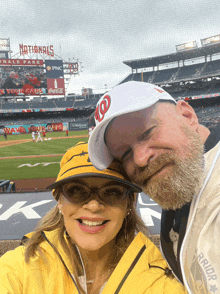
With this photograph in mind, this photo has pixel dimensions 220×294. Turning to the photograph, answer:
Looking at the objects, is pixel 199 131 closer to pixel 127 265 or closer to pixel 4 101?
pixel 127 265

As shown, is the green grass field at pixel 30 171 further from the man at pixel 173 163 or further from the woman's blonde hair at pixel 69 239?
the man at pixel 173 163

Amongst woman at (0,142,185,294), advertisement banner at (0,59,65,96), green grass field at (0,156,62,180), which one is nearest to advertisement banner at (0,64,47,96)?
advertisement banner at (0,59,65,96)

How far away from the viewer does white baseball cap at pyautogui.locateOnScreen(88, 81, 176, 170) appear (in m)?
1.33

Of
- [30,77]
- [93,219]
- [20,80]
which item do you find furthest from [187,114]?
[20,80]

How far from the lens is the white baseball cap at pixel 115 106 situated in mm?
1332

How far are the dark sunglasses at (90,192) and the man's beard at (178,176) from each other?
0.19 metres

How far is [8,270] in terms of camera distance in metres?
1.28

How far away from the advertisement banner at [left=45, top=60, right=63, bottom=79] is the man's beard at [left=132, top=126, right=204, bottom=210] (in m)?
53.0

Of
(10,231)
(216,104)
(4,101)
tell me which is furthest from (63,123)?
(10,231)

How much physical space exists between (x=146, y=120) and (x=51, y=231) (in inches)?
45.1

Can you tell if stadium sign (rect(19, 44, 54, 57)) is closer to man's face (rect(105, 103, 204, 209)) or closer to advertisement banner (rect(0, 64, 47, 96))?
advertisement banner (rect(0, 64, 47, 96))

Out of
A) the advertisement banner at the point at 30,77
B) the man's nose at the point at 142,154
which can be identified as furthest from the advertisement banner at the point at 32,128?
the man's nose at the point at 142,154

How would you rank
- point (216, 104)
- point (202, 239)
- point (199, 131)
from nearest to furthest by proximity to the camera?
point (202, 239) → point (199, 131) → point (216, 104)

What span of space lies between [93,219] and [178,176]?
2.06ft
